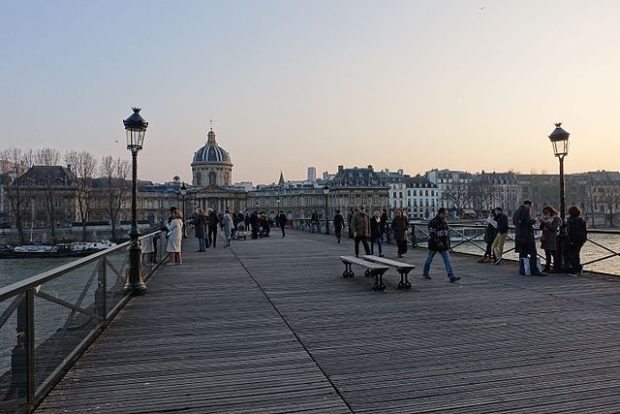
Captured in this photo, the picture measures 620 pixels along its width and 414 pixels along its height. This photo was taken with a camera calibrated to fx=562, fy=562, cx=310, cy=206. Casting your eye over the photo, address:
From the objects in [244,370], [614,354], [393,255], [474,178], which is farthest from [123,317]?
[474,178]

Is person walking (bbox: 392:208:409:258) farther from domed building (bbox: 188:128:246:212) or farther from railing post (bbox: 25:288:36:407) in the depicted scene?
domed building (bbox: 188:128:246:212)

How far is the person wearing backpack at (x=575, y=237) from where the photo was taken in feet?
41.0

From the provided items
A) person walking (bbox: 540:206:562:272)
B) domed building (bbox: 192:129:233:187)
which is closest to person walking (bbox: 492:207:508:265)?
person walking (bbox: 540:206:562:272)

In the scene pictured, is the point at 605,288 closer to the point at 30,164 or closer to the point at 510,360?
the point at 510,360

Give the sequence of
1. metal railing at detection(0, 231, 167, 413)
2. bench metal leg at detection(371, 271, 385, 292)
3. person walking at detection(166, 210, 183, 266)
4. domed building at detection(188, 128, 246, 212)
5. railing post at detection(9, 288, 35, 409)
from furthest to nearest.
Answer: domed building at detection(188, 128, 246, 212) → person walking at detection(166, 210, 183, 266) → bench metal leg at detection(371, 271, 385, 292) → railing post at detection(9, 288, 35, 409) → metal railing at detection(0, 231, 167, 413)

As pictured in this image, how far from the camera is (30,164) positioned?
76312mm

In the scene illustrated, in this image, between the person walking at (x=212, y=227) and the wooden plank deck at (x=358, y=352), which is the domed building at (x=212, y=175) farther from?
the wooden plank deck at (x=358, y=352)

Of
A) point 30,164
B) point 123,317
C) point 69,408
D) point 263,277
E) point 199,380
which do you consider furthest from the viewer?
point 30,164

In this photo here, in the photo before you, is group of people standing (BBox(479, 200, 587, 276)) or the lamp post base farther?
group of people standing (BBox(479, 200, 587, 276))

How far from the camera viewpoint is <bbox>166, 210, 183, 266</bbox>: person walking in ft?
50.8

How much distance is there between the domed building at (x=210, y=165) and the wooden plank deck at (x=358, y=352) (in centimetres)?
11880

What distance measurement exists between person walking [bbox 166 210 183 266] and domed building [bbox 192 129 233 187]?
11237cm

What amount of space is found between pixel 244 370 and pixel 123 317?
11.8ft

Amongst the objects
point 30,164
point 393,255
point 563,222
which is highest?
point 30,164
